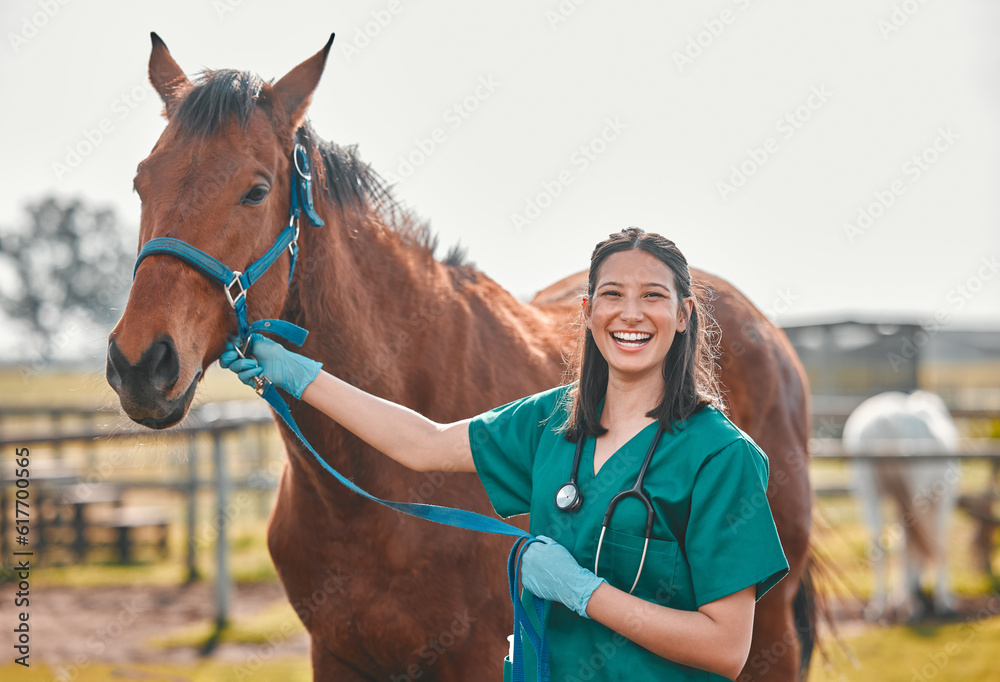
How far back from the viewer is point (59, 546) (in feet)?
23.9

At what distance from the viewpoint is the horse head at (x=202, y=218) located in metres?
1.65

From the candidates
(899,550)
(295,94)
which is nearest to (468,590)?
(295,94)

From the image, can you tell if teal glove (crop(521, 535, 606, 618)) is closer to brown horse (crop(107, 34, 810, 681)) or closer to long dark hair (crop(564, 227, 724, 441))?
long dark hair (crop(564, 227, 724, 441))

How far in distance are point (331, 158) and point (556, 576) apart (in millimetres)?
1550

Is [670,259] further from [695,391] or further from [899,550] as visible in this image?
[899,550]

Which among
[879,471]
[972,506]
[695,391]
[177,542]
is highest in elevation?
[695,391]

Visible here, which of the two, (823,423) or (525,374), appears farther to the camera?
(823,423)

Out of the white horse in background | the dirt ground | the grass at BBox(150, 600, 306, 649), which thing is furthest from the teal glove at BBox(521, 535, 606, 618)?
the white horse in background

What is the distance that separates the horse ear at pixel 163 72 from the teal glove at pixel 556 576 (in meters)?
1.77

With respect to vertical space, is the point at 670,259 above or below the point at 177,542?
above

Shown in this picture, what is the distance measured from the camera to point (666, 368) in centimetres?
164

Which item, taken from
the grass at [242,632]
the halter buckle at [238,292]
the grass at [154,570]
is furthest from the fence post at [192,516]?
the halter buckle at [238,292]

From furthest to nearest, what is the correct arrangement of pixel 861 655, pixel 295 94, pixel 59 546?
pixel 59 546
pixel 861 655
pixel 295 94

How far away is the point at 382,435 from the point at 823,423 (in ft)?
31.7
